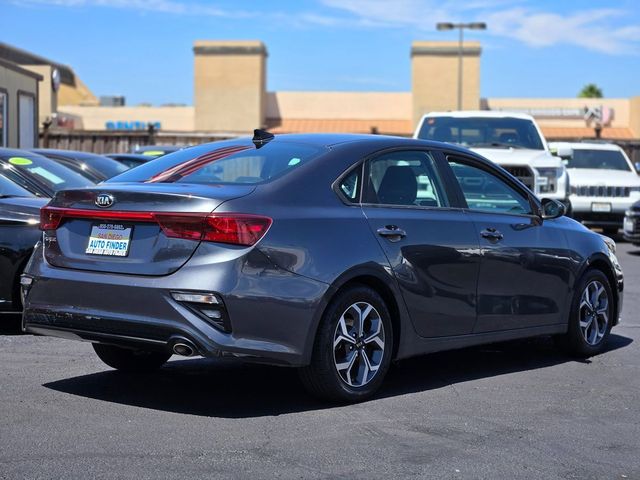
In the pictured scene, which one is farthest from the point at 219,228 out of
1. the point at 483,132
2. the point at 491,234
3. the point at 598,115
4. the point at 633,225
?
the point at 598,115

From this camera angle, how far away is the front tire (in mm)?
6059

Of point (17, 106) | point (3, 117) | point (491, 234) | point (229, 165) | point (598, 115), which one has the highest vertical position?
point (598, 115)

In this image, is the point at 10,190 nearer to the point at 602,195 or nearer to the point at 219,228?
the point at 219,228

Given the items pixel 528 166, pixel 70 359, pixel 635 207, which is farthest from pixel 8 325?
pixel 635 207

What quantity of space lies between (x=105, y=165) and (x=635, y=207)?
29.6 ft

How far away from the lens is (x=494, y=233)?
23.9ft

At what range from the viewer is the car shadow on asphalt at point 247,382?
6266mm

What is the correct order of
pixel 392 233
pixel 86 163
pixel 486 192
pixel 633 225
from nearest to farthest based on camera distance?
pixel 392 233 → pixel 486 192 → pixel 86 163 → pixel 633 225

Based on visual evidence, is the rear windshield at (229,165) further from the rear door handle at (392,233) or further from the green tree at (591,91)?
the green tree at (591,91)

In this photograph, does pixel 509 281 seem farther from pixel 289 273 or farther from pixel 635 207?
pixel 635 207

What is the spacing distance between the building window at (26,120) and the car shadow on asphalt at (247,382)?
878 inches

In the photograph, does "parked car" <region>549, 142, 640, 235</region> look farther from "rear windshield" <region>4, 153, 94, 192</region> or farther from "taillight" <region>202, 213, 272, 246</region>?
"taillight" <region>202, 213, 272, 246</region>

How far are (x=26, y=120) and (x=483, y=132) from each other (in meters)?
16.2

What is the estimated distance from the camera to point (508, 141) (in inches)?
672
